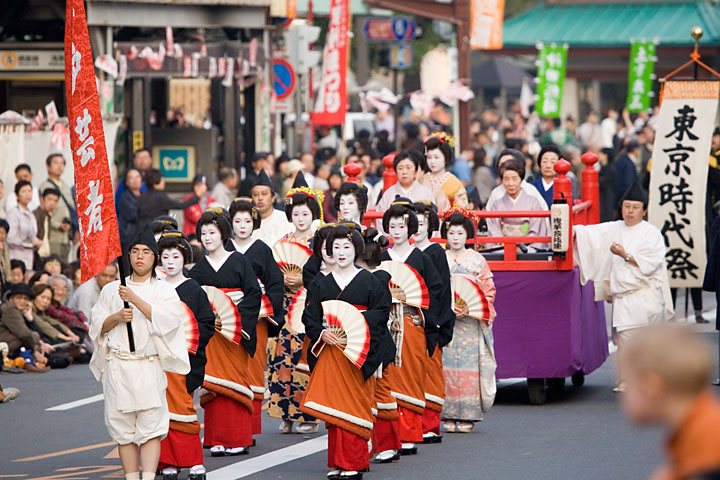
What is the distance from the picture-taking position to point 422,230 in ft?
30.2

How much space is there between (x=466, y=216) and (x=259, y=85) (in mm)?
10408

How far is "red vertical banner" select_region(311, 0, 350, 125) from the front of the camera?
2000 centimetres

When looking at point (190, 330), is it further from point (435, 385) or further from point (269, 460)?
point (435, 385)

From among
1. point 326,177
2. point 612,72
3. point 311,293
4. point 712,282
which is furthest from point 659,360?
point 612,72

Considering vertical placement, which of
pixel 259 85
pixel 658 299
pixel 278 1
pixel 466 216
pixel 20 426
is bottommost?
pixel 20 426

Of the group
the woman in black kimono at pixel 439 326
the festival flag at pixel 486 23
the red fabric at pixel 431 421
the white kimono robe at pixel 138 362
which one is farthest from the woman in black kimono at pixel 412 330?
the festival flag at pixel 486 23

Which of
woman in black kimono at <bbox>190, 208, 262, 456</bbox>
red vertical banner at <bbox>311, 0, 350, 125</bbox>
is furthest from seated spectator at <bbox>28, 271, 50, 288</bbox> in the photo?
red vertical banner at <bbox>311, 0, 350, 125</bbox>

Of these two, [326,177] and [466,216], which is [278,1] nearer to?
[326,177]

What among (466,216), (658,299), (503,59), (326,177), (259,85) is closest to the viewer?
(466,216)

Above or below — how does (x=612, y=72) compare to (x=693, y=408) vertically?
above

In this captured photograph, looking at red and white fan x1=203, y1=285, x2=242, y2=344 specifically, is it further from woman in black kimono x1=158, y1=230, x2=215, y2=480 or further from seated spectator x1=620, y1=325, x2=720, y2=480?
seated spectator x1=620, y1=325, x2=720, y2=480

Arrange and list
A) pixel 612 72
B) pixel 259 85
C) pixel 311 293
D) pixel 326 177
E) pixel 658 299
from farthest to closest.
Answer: pixel 612 72 → pixel 259 85 → pixel 326 177 → pixel 658 299 → pixel 311 293

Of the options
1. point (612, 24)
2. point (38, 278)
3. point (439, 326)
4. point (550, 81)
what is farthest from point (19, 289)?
point (612, 24)

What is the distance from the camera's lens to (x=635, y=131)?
27.5 meters
